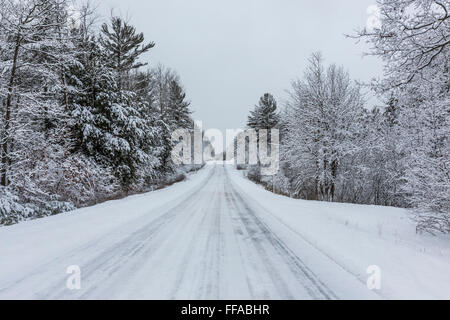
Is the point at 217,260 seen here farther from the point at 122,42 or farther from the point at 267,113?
the point at 267,113

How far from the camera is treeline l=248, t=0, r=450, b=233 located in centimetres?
528

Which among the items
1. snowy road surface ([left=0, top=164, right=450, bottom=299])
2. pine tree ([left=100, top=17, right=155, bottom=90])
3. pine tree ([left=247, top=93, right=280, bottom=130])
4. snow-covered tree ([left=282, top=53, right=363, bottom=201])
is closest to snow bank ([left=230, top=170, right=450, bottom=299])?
snowy road surface ([left=0, top=164, right=450, bottom=299])

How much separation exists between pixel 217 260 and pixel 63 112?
12.0 m

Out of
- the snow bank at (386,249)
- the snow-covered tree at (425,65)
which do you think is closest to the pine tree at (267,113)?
the snow bank at (386,249)

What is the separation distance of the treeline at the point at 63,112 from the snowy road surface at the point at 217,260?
343cm

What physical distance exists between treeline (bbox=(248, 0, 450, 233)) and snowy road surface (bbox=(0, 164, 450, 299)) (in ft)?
4.87

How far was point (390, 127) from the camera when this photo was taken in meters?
17.8

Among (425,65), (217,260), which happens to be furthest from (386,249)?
(425,65)

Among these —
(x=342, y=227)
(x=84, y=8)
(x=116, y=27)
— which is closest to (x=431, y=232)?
(x=342, y=227)

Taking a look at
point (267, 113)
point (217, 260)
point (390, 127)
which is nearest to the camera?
point (217, 260)

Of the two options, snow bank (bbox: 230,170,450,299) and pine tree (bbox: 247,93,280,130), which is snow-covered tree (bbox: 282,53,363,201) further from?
pine tree (bbox: 247,93,280,130)

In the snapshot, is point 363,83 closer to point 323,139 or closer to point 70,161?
point 323,139

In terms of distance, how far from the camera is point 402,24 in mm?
5082

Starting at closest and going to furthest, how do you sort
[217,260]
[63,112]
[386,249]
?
[217,260] → [386,249] → [63,112]
